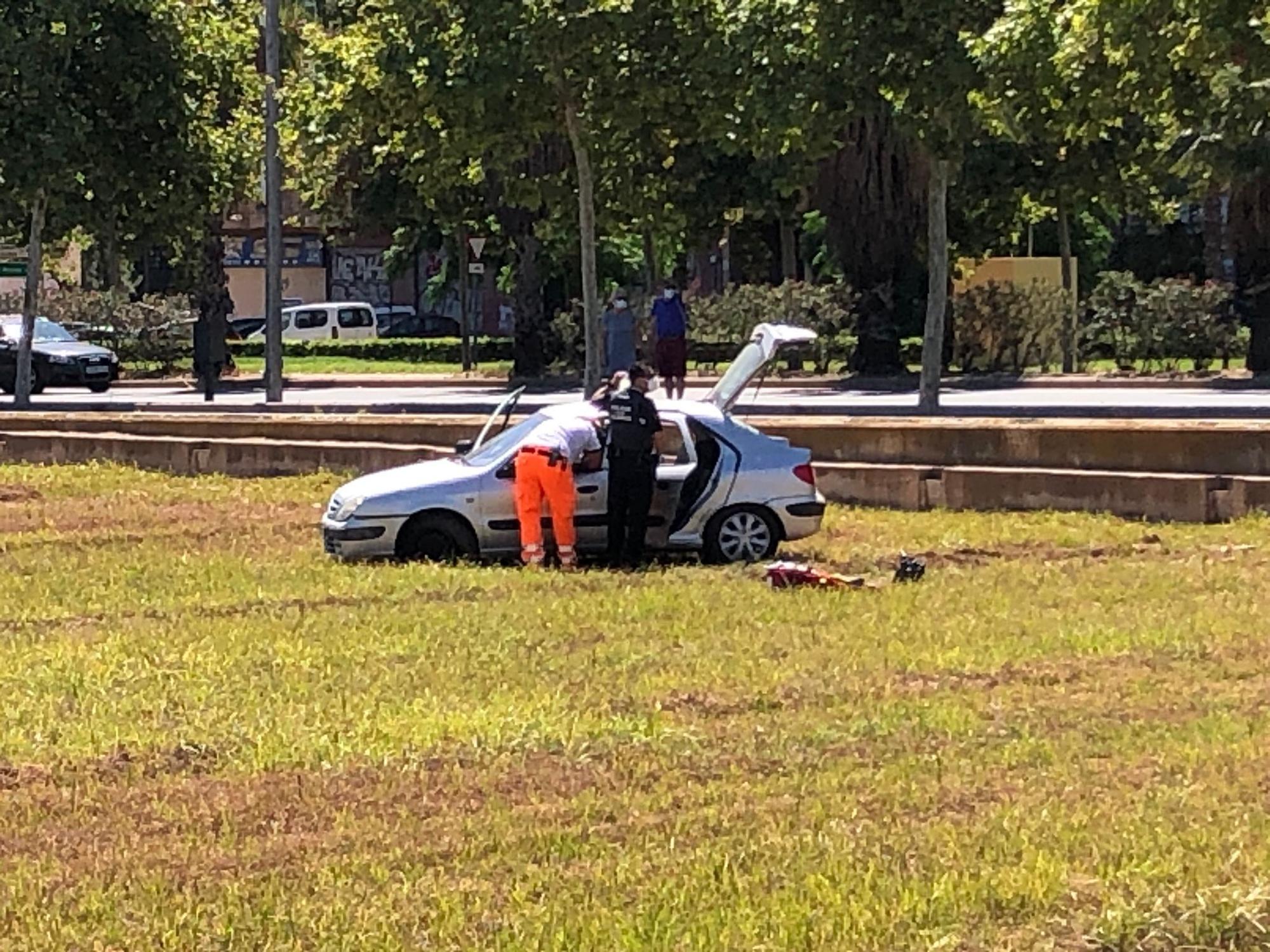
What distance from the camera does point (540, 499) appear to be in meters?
16.5

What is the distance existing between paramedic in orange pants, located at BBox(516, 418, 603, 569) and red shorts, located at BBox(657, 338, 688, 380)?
1535 cm

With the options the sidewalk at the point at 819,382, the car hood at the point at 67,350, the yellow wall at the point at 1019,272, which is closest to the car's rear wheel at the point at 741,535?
the sidewalk at the point at 819,382

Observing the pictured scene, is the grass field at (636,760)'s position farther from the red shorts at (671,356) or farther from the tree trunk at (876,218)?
the tree trunk at (876,218)

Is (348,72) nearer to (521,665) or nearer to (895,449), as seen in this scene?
(895,449)

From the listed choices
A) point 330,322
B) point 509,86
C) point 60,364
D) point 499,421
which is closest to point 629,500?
Result: point 499,421

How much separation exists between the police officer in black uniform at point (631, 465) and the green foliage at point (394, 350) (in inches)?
1656

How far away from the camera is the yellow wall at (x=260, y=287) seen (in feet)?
289

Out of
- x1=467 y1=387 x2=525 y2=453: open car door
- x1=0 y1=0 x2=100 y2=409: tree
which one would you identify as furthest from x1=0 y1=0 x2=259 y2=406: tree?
x1=467 y1=387 x2=525 y2=453: open car door

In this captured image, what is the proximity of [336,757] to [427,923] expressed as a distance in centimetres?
262

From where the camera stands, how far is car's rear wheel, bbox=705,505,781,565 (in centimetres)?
1697

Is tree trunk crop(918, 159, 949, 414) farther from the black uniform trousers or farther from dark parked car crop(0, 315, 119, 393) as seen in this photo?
dark parked car crop(0, 315, 119, 393)

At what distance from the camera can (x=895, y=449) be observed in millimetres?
22297

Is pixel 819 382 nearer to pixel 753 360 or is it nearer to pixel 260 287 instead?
pixel 753 360

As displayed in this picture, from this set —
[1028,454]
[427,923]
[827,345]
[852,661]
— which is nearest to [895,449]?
[1028,454]
